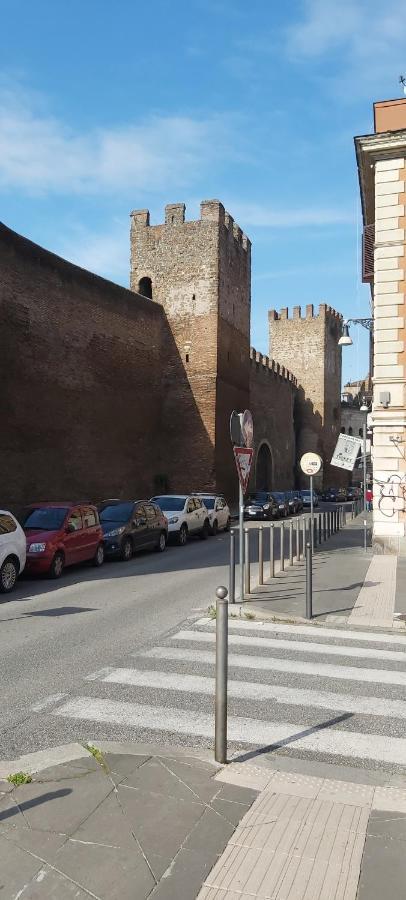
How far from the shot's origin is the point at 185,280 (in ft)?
123

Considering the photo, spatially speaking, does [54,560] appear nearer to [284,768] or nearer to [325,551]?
[325,551]

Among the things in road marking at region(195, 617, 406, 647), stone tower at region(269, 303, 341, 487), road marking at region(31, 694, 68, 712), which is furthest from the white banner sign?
stone tower at region(269, 303, 341, 487)

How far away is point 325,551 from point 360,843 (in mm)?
14365

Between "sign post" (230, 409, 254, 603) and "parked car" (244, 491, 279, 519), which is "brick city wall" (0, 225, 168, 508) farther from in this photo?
"sign post" (230, 409, 254, 603)

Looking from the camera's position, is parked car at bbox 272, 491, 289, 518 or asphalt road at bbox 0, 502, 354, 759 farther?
parked car at bbox 272, 491, 289, 518

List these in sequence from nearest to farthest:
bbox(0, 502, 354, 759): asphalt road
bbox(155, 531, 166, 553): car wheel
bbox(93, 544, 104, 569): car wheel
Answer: bbox(0, 502, 354, 759): asphalt road < bbox(93, 544, 104, 569): car wheel < bbox(155, 531, 166, 553): car wheel

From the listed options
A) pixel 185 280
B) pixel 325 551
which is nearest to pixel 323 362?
pixel 185 280

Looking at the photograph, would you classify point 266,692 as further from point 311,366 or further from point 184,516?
point 311,366

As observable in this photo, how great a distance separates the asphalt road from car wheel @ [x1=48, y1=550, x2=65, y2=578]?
198mm

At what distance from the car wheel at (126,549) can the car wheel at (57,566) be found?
2.74 m

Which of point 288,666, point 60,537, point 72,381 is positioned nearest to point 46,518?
point 60,537

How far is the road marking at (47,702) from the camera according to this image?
5621mm

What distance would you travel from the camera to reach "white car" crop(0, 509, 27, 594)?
1177 cm

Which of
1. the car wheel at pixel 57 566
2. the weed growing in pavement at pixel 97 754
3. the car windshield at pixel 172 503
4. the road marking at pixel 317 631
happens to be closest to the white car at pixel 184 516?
the car windshield at pixel 172 503
